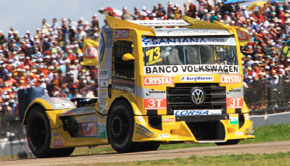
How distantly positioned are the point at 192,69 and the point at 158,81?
0.77 metres

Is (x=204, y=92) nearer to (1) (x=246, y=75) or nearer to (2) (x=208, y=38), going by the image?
(2) (x=208, y=38)

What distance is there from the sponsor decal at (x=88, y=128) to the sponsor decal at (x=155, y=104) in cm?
175

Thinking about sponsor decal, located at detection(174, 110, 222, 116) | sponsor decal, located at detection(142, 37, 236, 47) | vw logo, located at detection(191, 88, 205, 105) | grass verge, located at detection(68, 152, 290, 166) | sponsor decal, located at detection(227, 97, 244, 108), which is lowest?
grass verge, located at detection(68, 152, 290, 166)

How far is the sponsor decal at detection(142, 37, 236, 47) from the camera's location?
13484 millimetres

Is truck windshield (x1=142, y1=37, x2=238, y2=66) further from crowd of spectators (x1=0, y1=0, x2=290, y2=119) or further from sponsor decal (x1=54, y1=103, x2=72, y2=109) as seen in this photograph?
crowd of spectators (x1=0, y1=0, x2=290, y2=119)

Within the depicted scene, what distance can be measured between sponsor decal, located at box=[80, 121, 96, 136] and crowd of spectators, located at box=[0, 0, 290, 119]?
4478 mm

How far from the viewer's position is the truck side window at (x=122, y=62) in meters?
13.5

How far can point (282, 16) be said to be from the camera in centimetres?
2286

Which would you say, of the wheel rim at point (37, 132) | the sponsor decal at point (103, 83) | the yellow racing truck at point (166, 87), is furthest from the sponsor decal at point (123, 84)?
the wheel rim at point (37, 132)

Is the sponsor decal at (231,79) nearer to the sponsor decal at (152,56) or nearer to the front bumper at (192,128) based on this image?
the front bumper at (192,128)

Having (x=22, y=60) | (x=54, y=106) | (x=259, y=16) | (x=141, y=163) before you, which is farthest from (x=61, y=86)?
(x=141, y=163)

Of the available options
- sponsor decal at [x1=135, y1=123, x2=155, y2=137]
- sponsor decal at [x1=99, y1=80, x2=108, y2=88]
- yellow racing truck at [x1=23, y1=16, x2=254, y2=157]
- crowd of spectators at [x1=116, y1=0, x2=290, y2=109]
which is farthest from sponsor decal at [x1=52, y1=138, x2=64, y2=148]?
crowd of spectators at [x1=116, y1=0, x2=290, y2=109]

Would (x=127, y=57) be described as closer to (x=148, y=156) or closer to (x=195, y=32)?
(x=195, y=32)

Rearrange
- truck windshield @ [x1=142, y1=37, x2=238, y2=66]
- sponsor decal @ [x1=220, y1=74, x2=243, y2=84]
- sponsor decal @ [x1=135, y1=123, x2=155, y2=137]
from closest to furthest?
sponsor decal @ [x1=135, y1=123, x2=155, y2=137] < truck windshield @ [x1=142, y1=37, x2=238, y2=66] < sponsor decal @ [x1=220, y1=74, x2=243, y2=84]
